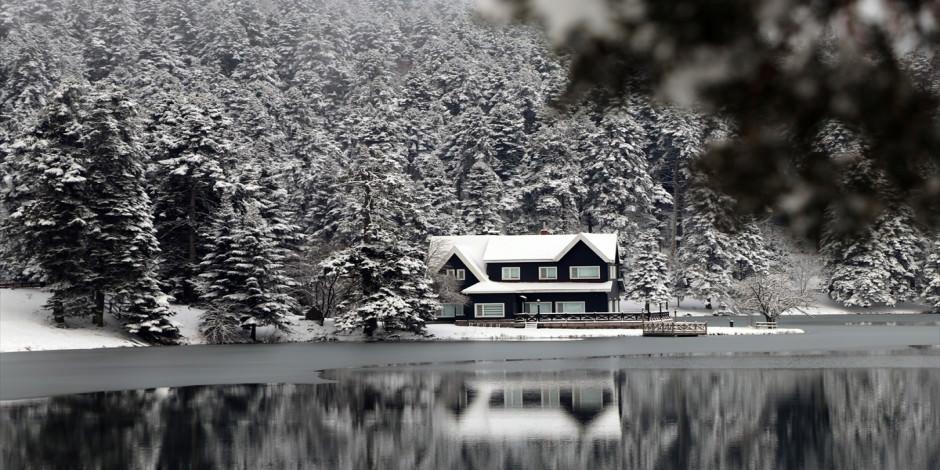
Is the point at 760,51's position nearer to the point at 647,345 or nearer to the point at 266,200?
the point at 647,345

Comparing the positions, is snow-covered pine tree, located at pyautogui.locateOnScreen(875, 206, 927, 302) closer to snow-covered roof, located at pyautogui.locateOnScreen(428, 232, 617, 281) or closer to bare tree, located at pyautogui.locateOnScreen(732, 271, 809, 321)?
bare tree, located at pyautogui.locateOnScreen(732, 271, 809, 321)

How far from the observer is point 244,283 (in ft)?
214

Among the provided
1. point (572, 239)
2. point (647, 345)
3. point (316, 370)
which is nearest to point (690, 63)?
point (316, 370)

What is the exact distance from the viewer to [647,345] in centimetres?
6006

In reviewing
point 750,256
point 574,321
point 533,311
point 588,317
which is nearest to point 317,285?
point 533,311

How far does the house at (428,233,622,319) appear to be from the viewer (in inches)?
3145

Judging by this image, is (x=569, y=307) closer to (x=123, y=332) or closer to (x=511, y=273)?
(x=511, y=273)

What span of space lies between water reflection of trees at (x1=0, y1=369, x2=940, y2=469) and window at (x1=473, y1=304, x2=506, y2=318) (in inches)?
1638

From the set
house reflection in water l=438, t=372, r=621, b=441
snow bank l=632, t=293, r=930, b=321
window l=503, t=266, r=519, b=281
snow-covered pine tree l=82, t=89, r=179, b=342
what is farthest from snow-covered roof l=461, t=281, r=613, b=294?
house reflection in water l=438, t=372, r=621, b=441

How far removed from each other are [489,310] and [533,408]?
50.4 meters

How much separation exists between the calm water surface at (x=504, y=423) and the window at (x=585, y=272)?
41281 mm

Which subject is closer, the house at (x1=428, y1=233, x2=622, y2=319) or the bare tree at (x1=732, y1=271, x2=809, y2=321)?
the bare tree at (x1=732, y1=271, x2=809, y2=321)

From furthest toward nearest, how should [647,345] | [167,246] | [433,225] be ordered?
[433,225], [167,246], [647,345]

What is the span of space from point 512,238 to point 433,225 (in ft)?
54.4
